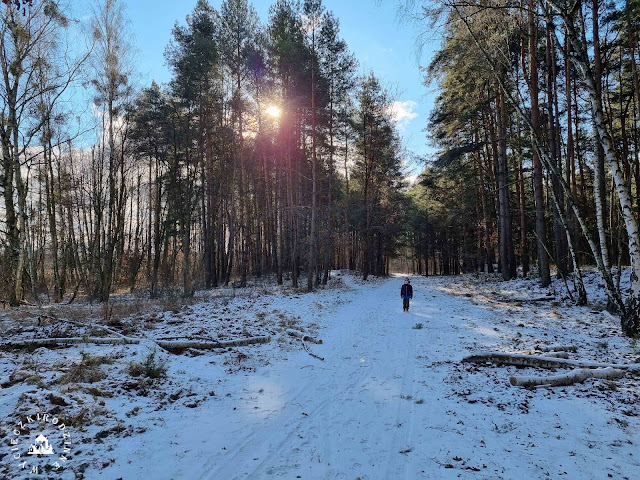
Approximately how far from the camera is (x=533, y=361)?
237 inches

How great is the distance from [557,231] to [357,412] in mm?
16315

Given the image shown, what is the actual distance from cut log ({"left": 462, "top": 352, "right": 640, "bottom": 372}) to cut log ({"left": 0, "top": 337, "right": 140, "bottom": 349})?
715 centimetres

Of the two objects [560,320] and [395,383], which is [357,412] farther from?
[560,320]

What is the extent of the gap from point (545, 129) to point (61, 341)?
772 inches

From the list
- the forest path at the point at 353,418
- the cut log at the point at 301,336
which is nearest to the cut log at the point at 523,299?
the forest path at the point at 353,418

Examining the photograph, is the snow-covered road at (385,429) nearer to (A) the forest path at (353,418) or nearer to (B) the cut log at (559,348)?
(A) the forest path at (353,418)

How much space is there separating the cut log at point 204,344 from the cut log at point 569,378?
217 inches

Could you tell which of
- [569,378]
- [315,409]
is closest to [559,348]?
[569,378]

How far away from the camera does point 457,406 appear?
469 cm

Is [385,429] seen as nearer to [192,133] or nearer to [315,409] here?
[315,409]

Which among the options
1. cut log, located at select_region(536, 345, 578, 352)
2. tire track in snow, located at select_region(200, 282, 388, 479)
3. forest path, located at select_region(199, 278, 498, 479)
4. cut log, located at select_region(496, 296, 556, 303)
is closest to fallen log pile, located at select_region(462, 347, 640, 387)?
cut log, located at select_region(536, 345, 578, 352)

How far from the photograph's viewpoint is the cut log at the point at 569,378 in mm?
5039

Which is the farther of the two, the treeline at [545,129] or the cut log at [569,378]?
the treeline at [545,129]

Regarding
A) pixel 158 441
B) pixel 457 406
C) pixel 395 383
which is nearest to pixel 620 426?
pixel 457 406
